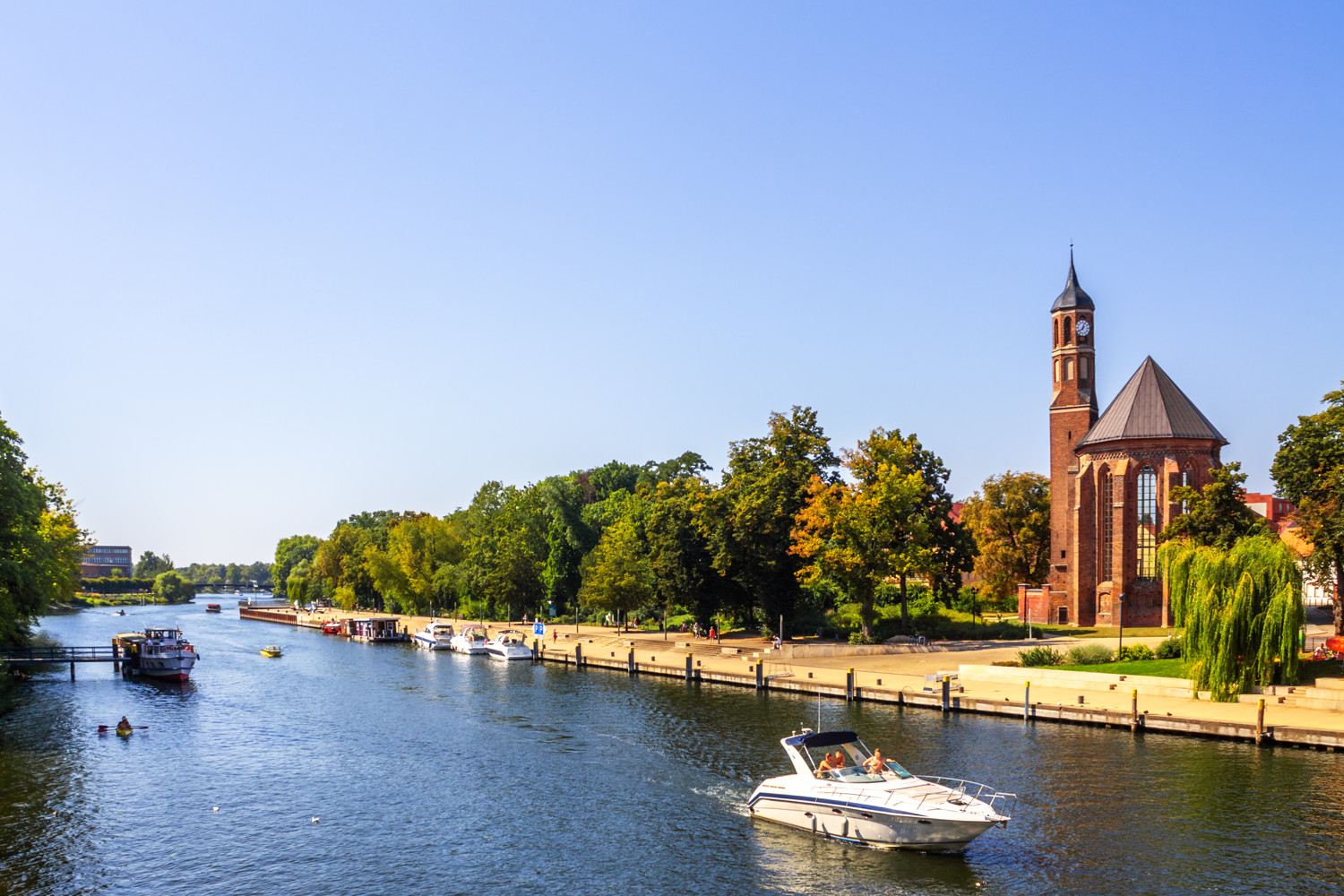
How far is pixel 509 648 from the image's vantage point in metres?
86.9

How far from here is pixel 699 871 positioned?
28094 mm

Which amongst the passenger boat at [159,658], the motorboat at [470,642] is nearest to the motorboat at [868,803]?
the passenger boat at [159,658]

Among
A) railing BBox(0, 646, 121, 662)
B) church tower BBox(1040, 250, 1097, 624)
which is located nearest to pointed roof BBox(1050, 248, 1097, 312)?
church tower BBox(1040, 250, 1097, 624)

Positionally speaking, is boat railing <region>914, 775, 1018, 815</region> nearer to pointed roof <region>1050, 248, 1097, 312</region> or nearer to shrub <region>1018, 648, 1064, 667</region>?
shrub <region>1018, 648, 1064, 667</region>

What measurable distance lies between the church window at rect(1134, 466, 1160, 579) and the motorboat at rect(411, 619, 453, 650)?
68467mm

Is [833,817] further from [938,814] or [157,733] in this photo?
[157,733]

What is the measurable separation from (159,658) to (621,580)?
4014cm

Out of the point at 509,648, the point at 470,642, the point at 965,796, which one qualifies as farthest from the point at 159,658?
the point at 965,796

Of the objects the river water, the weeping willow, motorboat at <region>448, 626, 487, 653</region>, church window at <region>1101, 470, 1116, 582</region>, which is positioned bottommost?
motorboat at <region>448, 626, 487, 653</region>

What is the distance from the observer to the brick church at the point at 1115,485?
8525cm

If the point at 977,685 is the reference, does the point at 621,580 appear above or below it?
above

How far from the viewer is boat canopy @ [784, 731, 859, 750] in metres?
32.6

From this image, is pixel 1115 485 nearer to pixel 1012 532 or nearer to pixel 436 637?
pixel 1012 532

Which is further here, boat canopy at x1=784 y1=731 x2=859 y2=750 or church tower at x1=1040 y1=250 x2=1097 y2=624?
church tower at x1=1040 y1=250 x2=1097 y2=624
